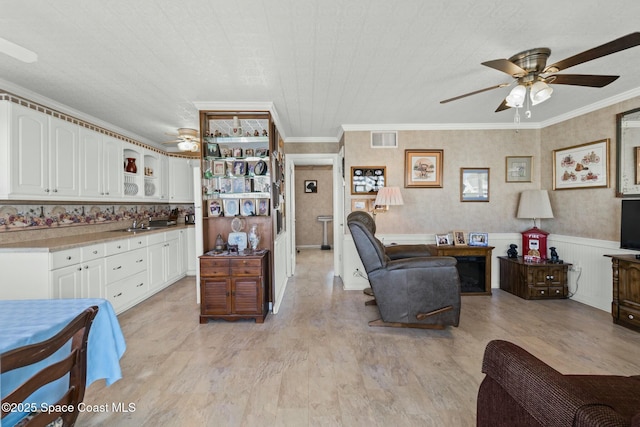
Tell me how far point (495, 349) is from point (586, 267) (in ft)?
11.7

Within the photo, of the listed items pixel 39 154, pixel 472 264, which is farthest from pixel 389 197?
pixel 39 154

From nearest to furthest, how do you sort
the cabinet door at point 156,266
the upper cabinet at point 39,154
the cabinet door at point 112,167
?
the upper cabinet at point 39,154
the cabinet door at point 112,167
the cabinet door at point 156,266

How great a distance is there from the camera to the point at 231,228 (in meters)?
3.44

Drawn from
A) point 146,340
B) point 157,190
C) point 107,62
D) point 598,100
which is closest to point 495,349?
point 146,340

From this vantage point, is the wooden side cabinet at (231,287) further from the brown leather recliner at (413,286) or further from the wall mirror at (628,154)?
the wall mirror at (628,154)

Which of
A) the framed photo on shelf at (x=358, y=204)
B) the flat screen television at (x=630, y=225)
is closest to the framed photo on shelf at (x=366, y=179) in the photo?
the framed photo on shelf at (x=358, y=204)

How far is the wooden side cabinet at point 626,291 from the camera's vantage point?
8.99ft

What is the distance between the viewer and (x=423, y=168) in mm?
4215

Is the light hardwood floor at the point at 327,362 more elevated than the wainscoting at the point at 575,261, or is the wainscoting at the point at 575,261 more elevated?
the wainscoting at the point at 575,261

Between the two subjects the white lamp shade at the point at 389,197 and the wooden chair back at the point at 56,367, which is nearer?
the wooden chair back at the point at 56,367

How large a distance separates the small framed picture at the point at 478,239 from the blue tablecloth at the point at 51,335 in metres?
4.17

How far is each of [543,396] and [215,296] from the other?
283cm

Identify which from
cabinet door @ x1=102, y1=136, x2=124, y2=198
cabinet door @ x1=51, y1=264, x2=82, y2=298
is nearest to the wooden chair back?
cabinet door @ x1=51, y1=264, x2=82, y2=298

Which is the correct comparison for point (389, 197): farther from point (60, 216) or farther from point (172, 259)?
point (60, 216)
